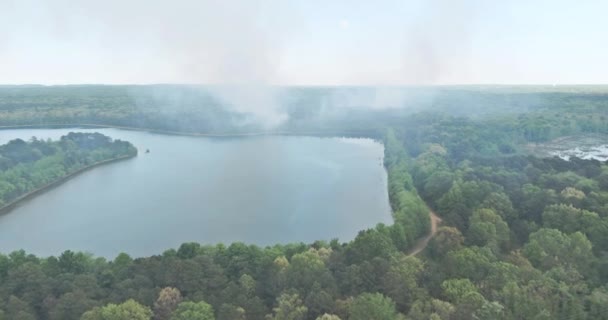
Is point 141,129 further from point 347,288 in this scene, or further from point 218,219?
point 347,288

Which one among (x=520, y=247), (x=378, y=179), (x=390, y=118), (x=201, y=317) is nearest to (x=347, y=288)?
(x=201, y=317)

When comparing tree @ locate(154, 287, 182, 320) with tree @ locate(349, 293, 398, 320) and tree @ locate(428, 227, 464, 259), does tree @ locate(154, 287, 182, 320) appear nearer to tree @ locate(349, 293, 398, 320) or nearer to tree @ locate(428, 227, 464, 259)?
tree @ locate(349, 293, 398, 320)

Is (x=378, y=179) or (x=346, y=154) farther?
(x=346, y=154)

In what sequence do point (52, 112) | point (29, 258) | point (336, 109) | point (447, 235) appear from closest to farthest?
point (29, 258), point (447, 235), point (52, 112), point (336, 109)

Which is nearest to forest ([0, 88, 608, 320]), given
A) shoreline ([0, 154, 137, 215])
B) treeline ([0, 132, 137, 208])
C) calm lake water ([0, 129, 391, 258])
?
calm lake water ([0, 129, 391, 258])

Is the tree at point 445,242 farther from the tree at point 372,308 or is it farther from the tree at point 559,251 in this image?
the tree at point 372,308
